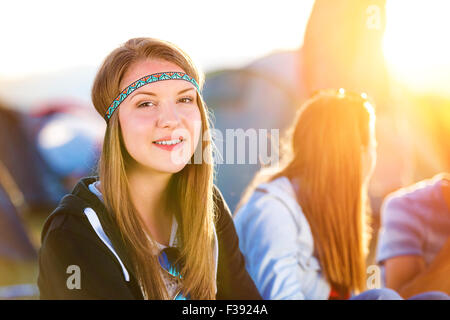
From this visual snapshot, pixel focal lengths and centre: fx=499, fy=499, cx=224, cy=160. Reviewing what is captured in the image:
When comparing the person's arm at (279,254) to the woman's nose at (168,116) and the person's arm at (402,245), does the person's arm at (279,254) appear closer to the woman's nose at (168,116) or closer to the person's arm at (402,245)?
the person's arm at (402,245)

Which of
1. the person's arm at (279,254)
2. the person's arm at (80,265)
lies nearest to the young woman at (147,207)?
the person's arm at (80,265)

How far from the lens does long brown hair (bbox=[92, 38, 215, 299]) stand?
1281mm

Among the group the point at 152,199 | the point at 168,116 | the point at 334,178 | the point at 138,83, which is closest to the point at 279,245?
the point at 334,178

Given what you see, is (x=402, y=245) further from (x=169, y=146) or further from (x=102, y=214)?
(x=102, y=214)

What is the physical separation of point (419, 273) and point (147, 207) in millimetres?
1064

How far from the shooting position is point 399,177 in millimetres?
2135

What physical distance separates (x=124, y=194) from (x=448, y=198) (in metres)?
1.26

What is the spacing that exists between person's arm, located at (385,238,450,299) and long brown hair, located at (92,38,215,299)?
0.76 metres

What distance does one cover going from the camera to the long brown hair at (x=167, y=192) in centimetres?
128

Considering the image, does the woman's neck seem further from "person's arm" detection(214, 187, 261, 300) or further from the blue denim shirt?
the blue denim shirt

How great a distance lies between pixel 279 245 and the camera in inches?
60.9

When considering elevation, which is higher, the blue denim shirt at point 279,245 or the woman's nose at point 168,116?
the woman's nose at point 168,116

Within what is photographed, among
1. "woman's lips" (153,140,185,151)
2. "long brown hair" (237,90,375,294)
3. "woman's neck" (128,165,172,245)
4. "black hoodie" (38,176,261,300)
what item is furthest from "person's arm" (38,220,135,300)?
"long brown hair" (237,90,375,294)

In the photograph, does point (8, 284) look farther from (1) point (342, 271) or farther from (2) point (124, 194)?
(1) point (342, 271)
